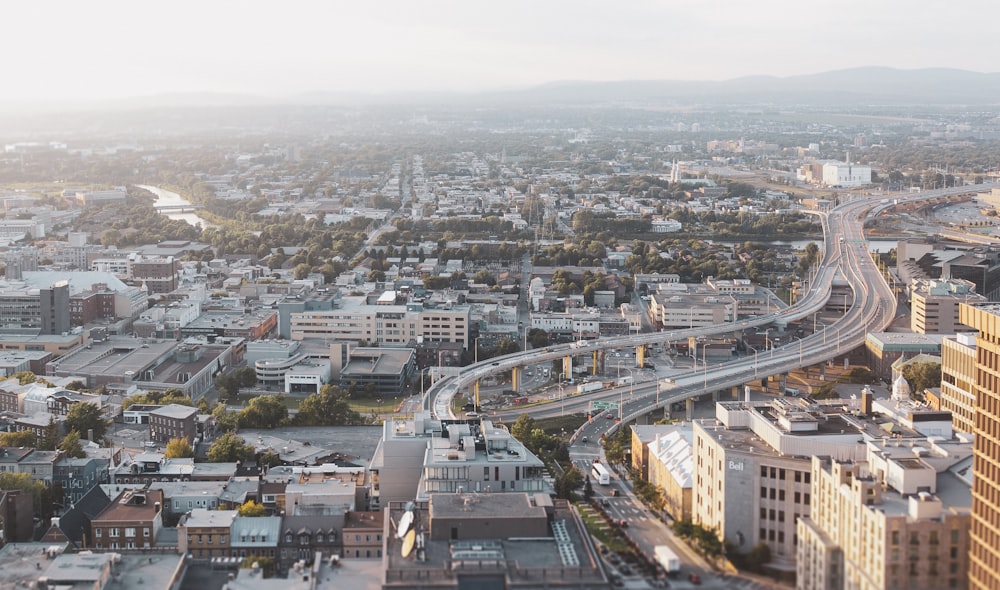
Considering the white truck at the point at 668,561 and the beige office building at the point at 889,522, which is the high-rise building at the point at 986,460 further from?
the white truck at the point at 668,561

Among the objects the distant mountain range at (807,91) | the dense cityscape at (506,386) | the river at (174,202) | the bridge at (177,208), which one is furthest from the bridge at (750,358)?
the distant mountain range at (807,91)

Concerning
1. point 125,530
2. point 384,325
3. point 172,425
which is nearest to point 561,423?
point 172,425

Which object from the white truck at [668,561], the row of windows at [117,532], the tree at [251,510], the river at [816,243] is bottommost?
the row of windows at [117,532]

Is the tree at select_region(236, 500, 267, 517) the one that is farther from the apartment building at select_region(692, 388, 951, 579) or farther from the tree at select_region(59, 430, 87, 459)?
the apartment building at select_region(692, 388, 951, 579)

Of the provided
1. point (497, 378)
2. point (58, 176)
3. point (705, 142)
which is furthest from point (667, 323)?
point (705, 142)

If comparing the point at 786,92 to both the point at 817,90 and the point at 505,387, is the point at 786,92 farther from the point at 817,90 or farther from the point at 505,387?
the point at 505,387

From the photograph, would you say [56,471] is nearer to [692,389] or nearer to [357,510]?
[357,510]
